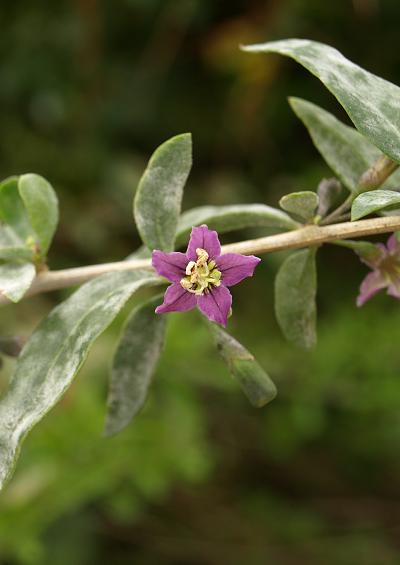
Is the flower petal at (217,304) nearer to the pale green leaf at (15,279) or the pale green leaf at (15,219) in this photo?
the pale green leaf at (15,279)

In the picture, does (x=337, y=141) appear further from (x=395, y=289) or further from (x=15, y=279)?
(x=15, y=279)

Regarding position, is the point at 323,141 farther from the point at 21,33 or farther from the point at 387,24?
the point at 21,33

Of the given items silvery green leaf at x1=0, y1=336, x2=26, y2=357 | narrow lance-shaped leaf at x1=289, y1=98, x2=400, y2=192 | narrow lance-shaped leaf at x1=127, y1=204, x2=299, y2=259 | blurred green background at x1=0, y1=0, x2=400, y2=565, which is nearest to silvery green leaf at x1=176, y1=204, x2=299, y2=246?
narrow lance-shaped leaf at x1=127, y1=204, x2=299, y2=259

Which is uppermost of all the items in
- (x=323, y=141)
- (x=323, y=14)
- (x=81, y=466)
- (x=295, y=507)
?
(x=323, y=141)

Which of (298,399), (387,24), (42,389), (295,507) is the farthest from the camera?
(387,24)

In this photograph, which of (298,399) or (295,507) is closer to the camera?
(298,399)

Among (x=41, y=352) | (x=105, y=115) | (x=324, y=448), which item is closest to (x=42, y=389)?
(x=41, y=352)

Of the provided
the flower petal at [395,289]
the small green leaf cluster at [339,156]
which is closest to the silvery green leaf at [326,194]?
the small green leaf cluster at [339,156]
